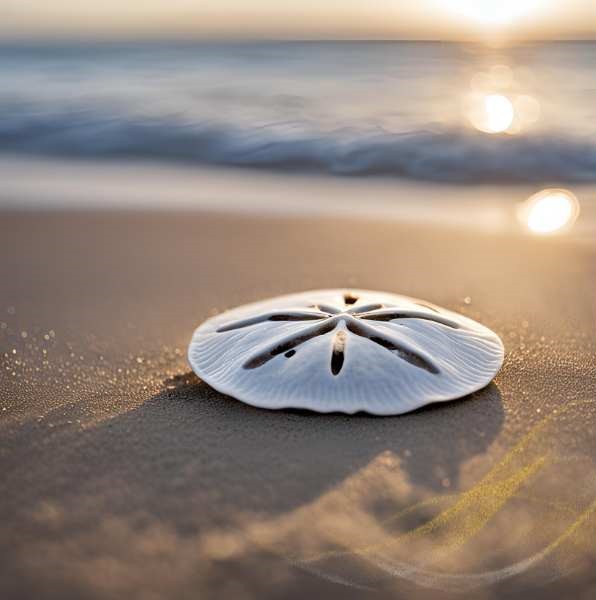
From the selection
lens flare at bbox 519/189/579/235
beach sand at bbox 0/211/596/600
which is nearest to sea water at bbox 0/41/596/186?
lens flare at bbox 519/189/579/235

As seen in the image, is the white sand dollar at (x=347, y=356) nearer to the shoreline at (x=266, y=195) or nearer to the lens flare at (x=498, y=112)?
the shoreline at (x=266, y=195)

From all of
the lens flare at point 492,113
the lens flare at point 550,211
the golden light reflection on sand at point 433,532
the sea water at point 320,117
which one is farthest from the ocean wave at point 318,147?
the golden light reflection on sand at point 433,532

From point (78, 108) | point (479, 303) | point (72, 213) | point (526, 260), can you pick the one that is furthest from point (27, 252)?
point (78, 108)

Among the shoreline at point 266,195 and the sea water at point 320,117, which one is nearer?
the shoreline at point 266,195

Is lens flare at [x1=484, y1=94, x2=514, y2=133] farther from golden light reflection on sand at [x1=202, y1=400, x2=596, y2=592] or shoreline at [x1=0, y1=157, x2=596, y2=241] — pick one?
golden light reflection on sand at [x1=202, y1=400, x2=596, y2=592]

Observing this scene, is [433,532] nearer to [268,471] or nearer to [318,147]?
[268,471]

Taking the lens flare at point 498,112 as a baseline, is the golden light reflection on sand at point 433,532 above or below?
below

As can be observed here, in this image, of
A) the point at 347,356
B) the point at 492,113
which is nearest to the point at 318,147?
the point at 492,113
